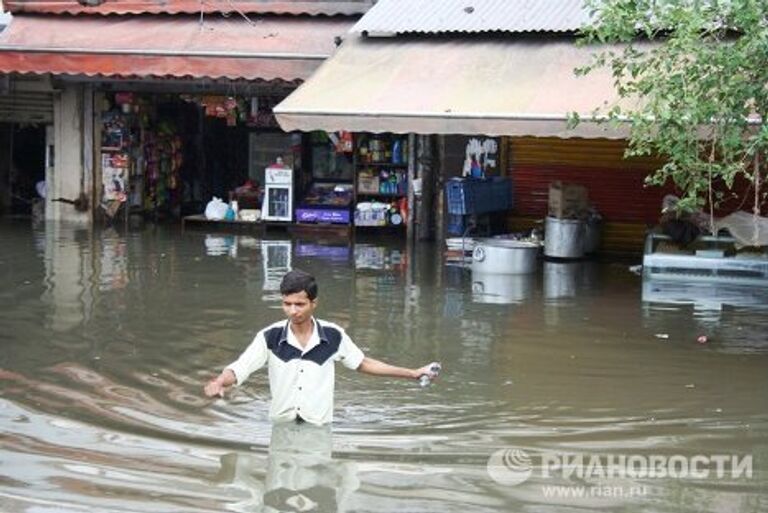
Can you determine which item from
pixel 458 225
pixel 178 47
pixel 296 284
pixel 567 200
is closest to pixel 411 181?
pixel 458 225

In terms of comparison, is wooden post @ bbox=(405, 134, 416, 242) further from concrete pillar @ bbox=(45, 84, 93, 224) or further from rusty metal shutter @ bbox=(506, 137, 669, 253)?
concrete pillar @ bbox=(45, 84, 93, 224)

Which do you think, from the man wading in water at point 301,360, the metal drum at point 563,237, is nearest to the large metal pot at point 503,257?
the metal drum at point 563,237

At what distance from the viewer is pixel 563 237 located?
612 inches

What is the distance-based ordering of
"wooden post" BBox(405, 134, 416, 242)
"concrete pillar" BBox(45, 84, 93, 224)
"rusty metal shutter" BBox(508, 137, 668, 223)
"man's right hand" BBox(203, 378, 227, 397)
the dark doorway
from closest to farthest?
"man's right hand" BBox(203, 378, 227, 397), "rusty metal shutter" BBox(508, 137, 668, 223), "wooden post" BBox(405, 134, 416, 242), "concrete pillar" BBox(45, 84, 93, 224), the dark doorway

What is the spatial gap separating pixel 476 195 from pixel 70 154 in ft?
21.4

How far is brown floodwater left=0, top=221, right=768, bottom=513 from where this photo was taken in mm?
6148

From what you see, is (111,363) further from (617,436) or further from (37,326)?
(617,436)

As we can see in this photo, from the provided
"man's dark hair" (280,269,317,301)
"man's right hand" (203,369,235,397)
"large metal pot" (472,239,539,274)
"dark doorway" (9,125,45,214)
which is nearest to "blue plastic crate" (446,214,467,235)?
"large metal pot" (472,239,539,274)

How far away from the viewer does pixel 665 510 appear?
5.88 metres

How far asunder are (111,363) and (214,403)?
145 cm

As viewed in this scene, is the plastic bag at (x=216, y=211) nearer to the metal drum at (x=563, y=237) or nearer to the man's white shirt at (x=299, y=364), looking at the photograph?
the metal drum at (x=563, y=237)

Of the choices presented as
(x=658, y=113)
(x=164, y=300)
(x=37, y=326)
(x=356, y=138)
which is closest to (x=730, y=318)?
(x=658, y=113)

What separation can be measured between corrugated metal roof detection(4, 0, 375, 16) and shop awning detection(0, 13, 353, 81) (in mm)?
144

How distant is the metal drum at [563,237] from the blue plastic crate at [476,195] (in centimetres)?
115
